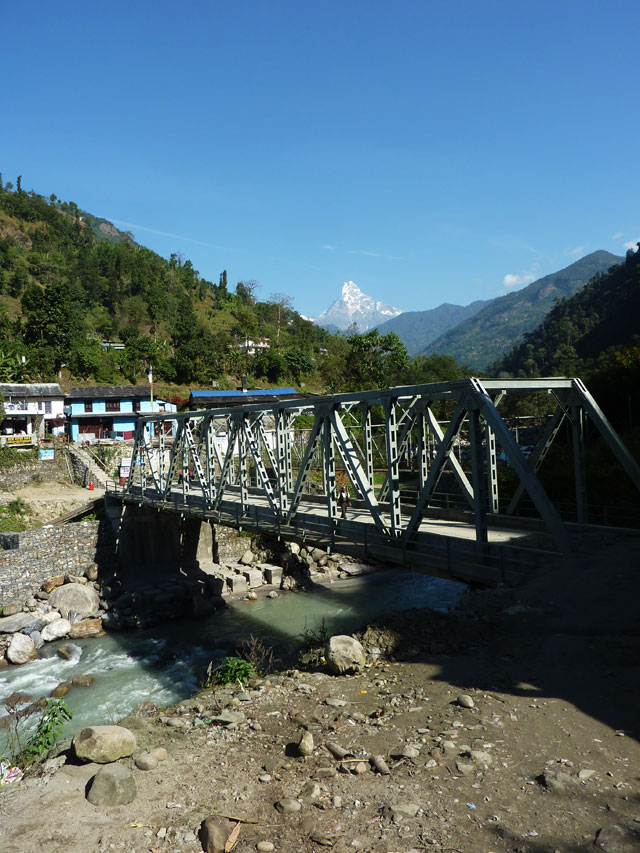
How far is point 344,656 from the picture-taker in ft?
31.3

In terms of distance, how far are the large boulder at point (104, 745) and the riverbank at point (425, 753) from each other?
0.20 metres

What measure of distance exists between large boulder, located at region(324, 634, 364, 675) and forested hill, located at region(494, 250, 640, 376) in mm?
55838

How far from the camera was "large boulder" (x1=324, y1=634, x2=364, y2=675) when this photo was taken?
31.1 feet

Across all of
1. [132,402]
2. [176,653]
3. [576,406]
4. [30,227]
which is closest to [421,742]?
[576,406]

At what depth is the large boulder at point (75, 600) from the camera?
2461 cm

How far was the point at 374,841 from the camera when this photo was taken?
217 inches

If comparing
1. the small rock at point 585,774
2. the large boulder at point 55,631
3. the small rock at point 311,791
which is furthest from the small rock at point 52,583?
the small rock at point 585,774

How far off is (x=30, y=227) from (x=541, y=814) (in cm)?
13256

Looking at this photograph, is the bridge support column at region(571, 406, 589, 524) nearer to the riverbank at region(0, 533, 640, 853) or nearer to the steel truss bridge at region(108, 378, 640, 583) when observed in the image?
the steel truss bridge at region(108, 378, 640, 583)

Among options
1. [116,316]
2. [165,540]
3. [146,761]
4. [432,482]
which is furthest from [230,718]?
[116,316]

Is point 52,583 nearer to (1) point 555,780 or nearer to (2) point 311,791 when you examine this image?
(2) point 311,791

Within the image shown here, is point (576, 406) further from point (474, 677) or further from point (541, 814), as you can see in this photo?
point (541, 814)

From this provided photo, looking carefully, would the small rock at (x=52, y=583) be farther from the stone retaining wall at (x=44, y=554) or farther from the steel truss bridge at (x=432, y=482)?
the steel truss bridge at (x=432, y=482)

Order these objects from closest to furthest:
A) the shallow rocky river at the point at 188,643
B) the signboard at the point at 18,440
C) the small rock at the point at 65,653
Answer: the shallow rocky river at the point at 188,643 → the small rock at the point at 65,653 → the signboard at the point at 18,440
